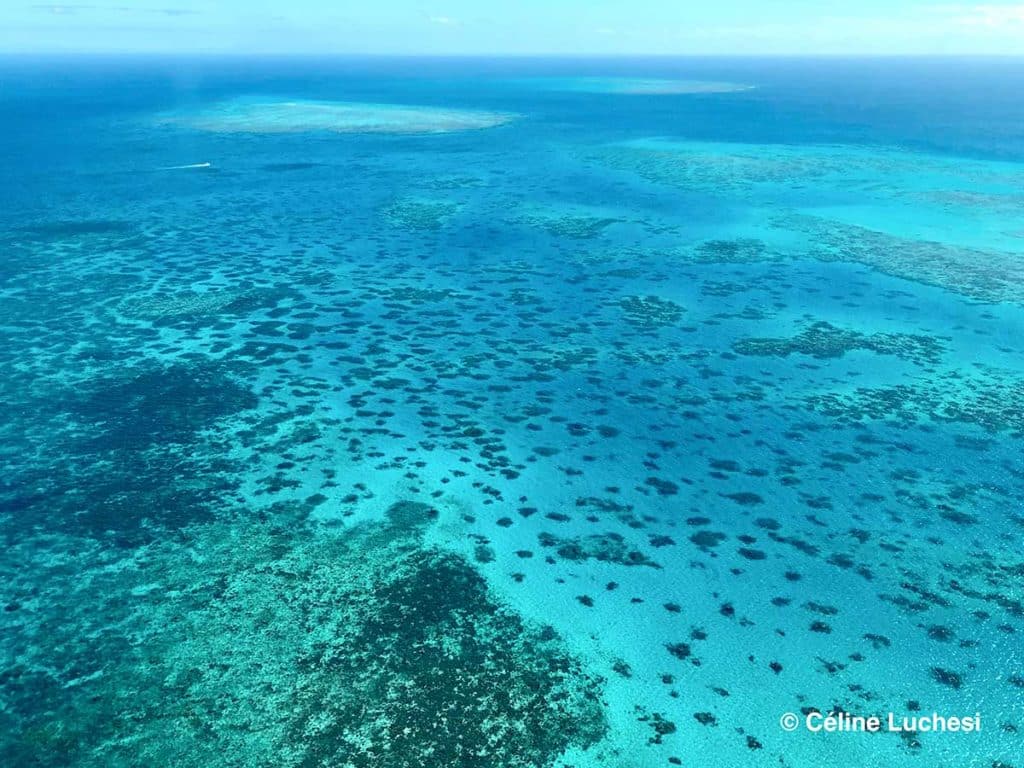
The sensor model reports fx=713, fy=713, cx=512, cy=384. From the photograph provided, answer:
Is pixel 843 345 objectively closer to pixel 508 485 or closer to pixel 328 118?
pixel 508 485

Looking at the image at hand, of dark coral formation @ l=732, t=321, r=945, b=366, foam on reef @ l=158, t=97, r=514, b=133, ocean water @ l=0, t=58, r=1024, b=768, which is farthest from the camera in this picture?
foam on reef @ l=158, t=97, r=514, b=133

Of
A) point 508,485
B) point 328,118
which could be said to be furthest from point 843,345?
point 328,118

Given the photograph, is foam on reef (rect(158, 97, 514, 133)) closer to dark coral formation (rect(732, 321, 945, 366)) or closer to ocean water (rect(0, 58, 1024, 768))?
ocean water (rect(0, 58, 1024, 768))

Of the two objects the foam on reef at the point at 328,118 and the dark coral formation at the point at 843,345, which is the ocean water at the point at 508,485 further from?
the foam on reef at the point at 328,118

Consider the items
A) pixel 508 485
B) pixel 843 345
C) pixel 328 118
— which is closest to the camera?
pixel 508 485

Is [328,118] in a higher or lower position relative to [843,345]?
higher

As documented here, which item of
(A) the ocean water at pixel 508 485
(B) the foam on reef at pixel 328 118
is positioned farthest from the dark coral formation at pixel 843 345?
(B) the foam on reef at pixel 328 118

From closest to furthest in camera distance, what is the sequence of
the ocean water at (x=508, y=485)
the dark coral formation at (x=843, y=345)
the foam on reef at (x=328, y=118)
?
the ocean water at (x=508, y=485) < the dark coral formation at (x=843, y=345) < the foam on reef at (x=328, y=118)

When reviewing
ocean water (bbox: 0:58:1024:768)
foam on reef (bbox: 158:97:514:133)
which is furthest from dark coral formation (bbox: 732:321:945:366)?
foam on reef (bbox: 158:97:514:133)
